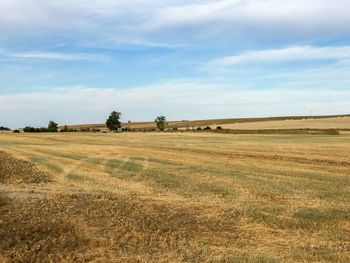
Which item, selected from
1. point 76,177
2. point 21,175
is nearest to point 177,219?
point 76,177

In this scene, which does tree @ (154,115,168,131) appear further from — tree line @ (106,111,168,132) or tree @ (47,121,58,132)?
tree @ (47,121,58,132)

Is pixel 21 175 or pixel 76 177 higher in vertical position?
pixel 21 175

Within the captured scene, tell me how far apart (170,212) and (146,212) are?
57 centimetres

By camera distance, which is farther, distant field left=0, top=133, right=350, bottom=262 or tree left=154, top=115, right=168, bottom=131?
tree left=154, top=115, right=168, bottom=131

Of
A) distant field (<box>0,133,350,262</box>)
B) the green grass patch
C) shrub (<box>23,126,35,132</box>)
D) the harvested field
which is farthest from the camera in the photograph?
shrub (<box>23,126,35,132</box>)

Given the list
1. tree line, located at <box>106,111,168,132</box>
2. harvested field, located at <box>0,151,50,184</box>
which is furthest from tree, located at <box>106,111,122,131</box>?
harvested field, located at <box>0,151,50,184</box>

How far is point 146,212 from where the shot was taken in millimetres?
12156

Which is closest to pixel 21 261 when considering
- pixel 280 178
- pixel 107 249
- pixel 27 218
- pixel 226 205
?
pixel 107 249

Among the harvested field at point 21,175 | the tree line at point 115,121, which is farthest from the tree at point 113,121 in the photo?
the harvested field at point 21,175

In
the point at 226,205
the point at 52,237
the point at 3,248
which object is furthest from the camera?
the point at 226,205

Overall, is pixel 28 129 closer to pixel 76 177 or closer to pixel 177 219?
pixel 76 177

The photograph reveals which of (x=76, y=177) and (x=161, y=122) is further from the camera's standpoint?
(x=161, y=122)

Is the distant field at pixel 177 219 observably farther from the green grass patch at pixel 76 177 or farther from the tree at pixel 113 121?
the tree at pixel 113 121

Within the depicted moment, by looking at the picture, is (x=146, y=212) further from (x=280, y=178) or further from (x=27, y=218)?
(x=280, y=178)
